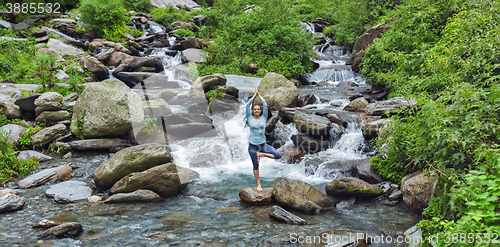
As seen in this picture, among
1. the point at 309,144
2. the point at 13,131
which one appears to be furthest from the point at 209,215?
the point at 13,131

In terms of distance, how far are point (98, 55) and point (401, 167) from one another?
19.8m

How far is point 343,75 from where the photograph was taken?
1995 centimetres

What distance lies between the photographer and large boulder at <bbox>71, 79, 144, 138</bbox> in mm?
9367

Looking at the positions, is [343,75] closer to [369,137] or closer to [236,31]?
[236,31]

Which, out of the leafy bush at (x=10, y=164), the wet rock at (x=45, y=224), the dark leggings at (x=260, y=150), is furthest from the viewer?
Result: the leafy bush at (x=10, y=164)

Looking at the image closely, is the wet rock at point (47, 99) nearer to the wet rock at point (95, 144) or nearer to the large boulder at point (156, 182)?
the wet rock at point (95, 144)

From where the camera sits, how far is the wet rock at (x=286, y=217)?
528 cm

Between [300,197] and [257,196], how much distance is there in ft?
3.32

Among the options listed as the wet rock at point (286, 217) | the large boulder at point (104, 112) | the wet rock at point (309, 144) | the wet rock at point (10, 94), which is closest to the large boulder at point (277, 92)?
the wet rock at point (309, 144)

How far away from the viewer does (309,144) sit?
10070 millimetres

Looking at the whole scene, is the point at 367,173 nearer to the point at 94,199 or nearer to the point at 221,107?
the point at 94,199

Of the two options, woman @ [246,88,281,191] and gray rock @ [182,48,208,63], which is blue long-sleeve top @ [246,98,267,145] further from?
gray rock @ [182,48,208,63]

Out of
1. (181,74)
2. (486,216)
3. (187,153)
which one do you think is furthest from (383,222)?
(181,74)

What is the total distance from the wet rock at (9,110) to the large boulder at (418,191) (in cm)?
1319
